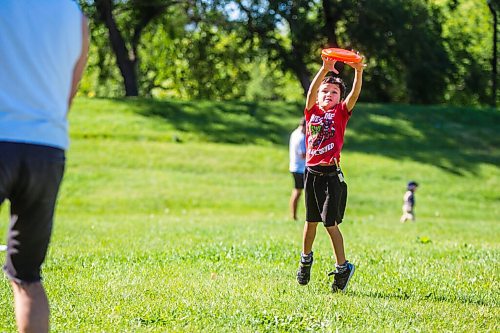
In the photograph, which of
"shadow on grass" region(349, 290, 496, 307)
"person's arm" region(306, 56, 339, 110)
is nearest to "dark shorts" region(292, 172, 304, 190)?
"person's arm" region(306, 56, 339, 110)

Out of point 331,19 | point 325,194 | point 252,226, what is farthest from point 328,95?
point 331,19

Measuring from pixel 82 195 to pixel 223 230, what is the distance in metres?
9.71

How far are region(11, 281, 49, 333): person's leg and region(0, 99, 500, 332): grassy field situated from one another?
124cm

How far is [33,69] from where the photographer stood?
359 cm

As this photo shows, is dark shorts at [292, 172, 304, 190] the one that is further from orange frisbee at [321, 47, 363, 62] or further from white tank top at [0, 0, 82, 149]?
white tank top at [0, 0, 82, 149]

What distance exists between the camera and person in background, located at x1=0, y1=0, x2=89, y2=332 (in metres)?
3.52

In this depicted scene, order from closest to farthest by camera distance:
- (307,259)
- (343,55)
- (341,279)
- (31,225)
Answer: (31,225), (343,55), (341,279), (307,259)

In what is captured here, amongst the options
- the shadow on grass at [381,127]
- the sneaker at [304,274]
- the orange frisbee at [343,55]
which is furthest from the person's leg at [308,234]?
the shadow on grass at [381,127]

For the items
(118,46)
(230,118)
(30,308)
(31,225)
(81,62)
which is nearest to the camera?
(31,225)

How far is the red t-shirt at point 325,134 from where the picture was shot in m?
6.71

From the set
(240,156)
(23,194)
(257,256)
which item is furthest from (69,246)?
(240,156)

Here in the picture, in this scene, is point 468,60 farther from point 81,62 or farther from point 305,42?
point 81,62

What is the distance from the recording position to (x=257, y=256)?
8.72 meters

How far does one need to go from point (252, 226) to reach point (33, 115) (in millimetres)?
11006
